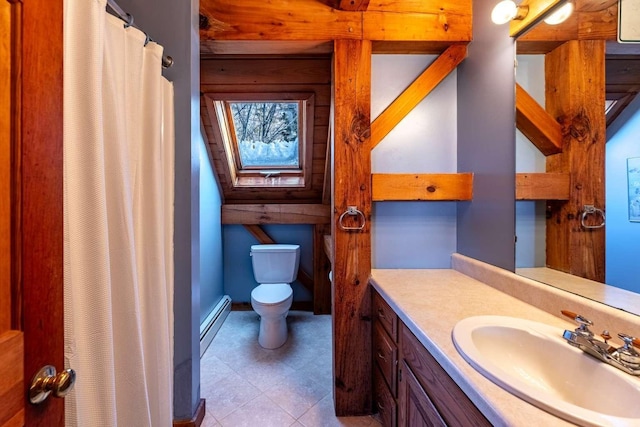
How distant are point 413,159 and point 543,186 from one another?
67 centimetres

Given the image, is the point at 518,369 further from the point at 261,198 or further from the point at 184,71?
the point at 261,198

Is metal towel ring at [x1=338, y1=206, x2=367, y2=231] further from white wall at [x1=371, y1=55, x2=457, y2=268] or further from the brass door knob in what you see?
the brass door knob

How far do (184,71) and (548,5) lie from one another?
164cm

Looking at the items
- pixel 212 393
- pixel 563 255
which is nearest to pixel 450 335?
pixel 563 255

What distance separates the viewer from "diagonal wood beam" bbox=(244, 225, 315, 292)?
3039 millimetres

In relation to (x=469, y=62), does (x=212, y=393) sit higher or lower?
lower

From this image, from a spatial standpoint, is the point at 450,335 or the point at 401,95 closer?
the point at 450,335

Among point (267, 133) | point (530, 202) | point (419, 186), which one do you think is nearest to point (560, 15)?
point (530, 202)

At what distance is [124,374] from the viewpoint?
0.89m

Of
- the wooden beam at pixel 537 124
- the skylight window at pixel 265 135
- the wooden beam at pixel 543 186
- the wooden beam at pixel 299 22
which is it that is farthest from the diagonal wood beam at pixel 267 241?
the wooden beam at pixel 537 124

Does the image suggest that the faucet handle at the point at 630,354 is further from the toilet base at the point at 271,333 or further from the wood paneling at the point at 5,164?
the toilet base at the point at 271,333

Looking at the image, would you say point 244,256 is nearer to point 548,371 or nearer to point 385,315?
point 385,315

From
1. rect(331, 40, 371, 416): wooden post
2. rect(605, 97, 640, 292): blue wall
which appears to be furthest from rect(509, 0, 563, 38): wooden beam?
rect(331, 40, 371, 416): wooden post

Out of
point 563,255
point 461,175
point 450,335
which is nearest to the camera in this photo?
point 450,335
